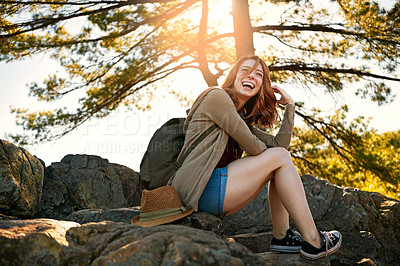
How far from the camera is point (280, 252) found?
108 inches

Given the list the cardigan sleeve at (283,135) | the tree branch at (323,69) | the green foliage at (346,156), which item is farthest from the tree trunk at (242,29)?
the cardigan sleeve at (283,135)

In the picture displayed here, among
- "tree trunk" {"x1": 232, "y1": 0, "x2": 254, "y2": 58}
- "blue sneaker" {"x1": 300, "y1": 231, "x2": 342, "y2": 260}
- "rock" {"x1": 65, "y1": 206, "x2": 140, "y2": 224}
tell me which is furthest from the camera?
"tree trunk" {"x1": 232, "y1": 0, "x2": 254, "y2": 58}

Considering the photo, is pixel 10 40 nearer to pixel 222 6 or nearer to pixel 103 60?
pixel 103 60

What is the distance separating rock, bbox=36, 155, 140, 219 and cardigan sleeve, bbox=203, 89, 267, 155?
10.4 ft

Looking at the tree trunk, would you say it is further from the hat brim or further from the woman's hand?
the hat brim

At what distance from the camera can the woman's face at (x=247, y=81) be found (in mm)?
3121

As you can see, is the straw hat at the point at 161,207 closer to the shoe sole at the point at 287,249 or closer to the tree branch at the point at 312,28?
Answer: the shoe sole at the point at 287,249

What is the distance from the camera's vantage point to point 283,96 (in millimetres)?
3385

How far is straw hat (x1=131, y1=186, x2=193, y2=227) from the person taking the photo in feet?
8.11

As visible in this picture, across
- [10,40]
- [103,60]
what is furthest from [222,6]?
[10,40]

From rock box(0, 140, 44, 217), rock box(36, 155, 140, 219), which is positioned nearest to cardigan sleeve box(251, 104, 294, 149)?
rock box(0, 140, 44, 217)

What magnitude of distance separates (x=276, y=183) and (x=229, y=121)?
0.55m

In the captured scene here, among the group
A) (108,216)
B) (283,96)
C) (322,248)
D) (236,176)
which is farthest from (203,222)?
(283,96)

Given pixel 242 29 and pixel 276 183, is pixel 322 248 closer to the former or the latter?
pixel 276 183
